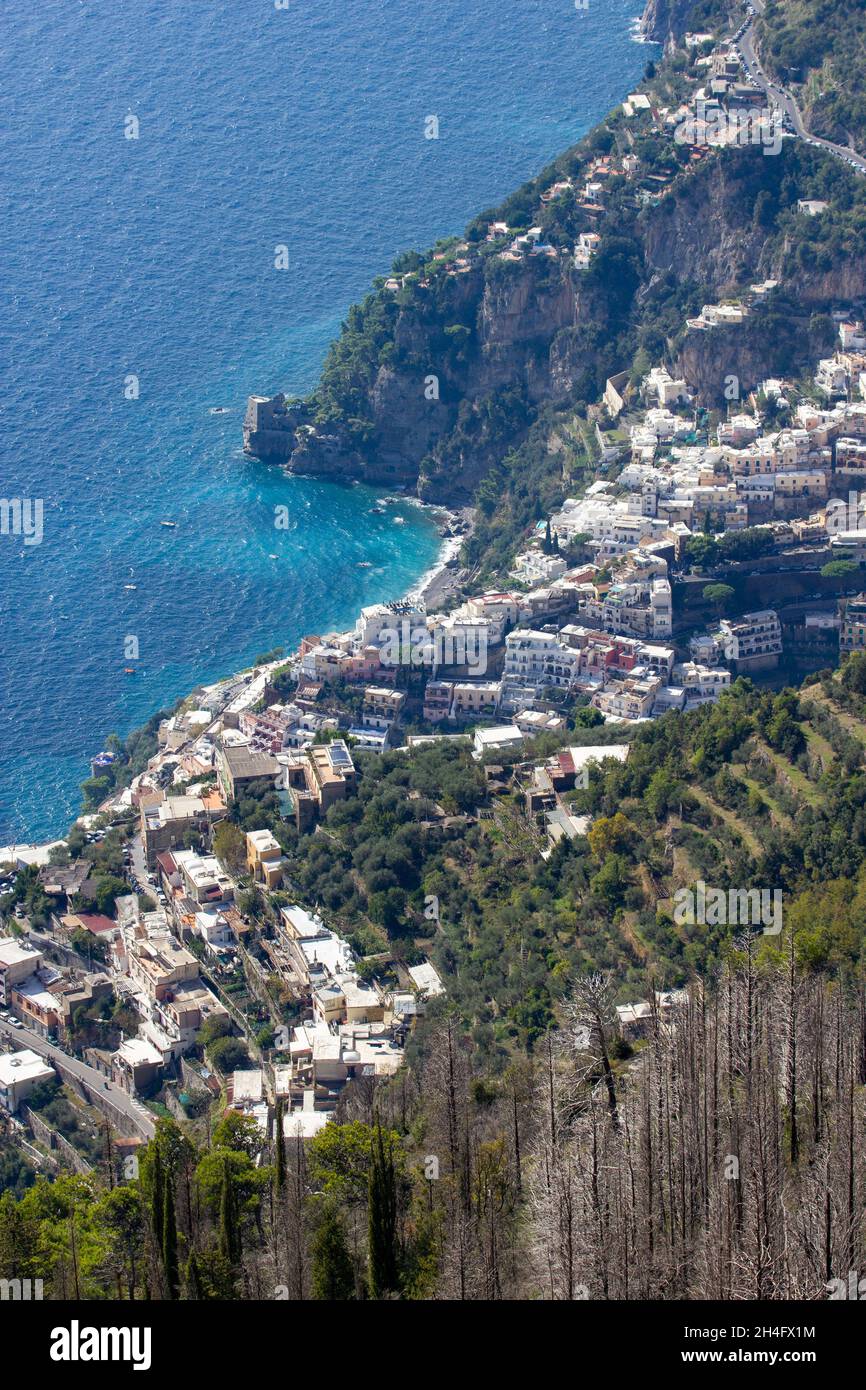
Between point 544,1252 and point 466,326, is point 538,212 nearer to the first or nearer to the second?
point 466,326

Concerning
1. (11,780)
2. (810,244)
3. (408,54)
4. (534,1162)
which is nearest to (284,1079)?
(534,1162)

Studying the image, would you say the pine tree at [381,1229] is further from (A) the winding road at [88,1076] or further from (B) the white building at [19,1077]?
(B) the white building at [19,1077]

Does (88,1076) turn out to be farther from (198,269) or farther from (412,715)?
(198,269)

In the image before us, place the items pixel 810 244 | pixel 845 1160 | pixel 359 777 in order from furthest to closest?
1. pixel 810 244
2. pixel 359 777
3. pixel 845 1160

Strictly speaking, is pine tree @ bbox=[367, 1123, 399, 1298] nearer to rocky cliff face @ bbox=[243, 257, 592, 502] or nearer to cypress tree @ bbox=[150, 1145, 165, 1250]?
cypress tree @ bbox=[150, 1145, 165, 1250]

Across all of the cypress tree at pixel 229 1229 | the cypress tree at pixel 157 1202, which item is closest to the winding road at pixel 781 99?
the cypress tree at pixel 229 1229
